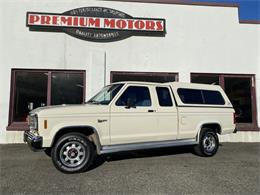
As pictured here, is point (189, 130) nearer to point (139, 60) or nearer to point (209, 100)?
point (209, 100)

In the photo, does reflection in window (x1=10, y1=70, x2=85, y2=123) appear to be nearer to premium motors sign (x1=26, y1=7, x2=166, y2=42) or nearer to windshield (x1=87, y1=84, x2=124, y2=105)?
premium motors sign (x1=26, y1=7, x2=166, y2=42)

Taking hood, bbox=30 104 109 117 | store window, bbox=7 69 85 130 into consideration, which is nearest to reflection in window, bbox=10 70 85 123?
store window, bbox=7 69 85 130

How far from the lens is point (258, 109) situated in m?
11.4

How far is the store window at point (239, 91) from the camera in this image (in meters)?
11.5

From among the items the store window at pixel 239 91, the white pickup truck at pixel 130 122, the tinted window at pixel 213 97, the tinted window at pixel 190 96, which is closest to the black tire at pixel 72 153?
the white pickup truck at pixel 130 122

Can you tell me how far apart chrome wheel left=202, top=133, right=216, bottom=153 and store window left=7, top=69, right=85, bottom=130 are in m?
5.31

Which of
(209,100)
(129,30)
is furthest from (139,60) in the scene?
(209,100)

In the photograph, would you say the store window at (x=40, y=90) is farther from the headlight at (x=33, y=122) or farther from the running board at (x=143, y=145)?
the running board at (x=143, y=145)

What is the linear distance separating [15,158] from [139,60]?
6078mm

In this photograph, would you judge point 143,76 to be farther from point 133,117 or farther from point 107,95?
point 133,117

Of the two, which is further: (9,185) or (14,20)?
(14,20)

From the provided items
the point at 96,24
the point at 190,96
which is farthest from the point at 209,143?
the point at 96,24

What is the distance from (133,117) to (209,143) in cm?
282

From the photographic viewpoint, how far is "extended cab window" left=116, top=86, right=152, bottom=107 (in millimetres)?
6594
